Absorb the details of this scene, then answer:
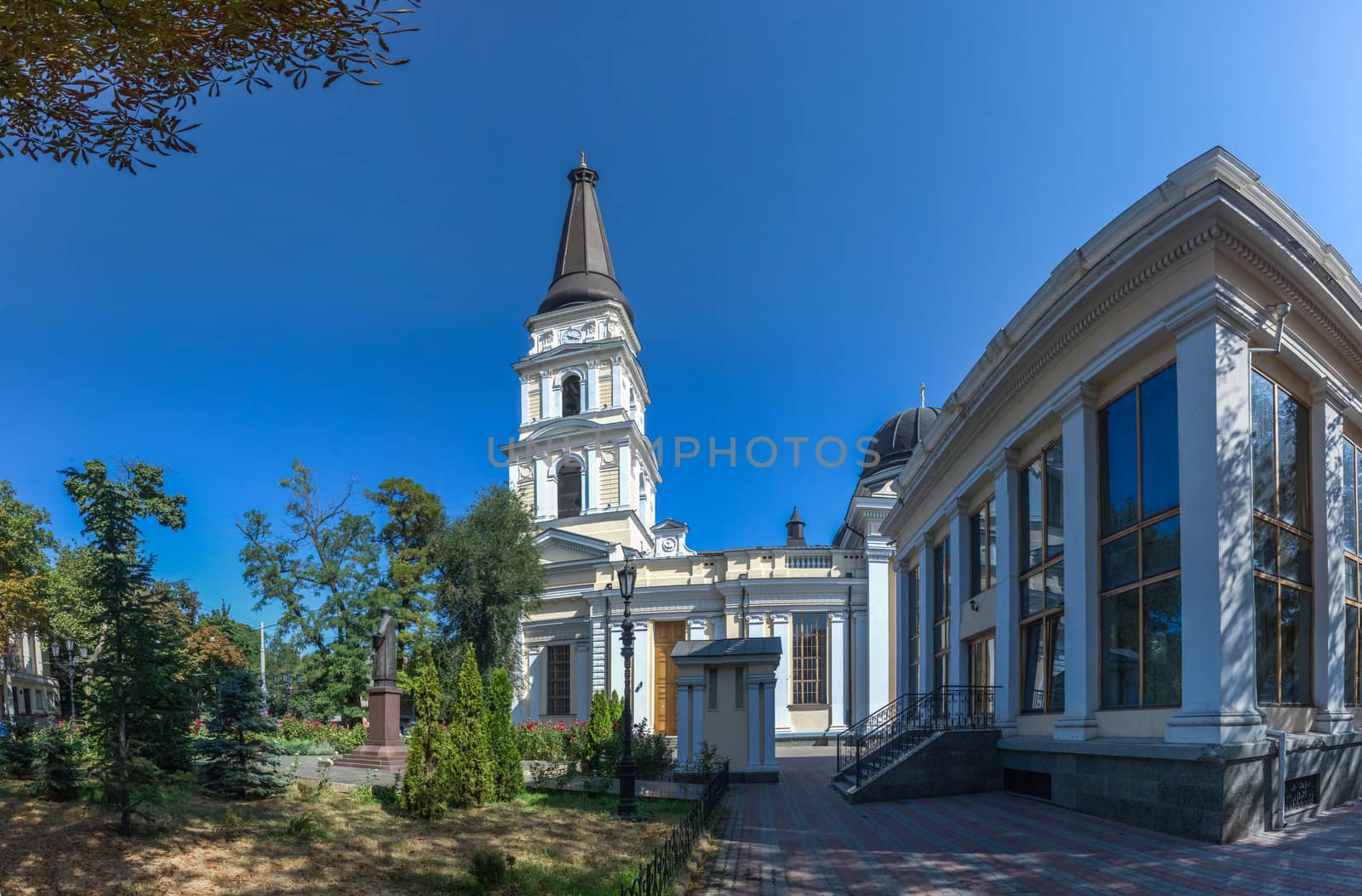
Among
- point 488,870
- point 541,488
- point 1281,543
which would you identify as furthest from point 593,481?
point 488,870

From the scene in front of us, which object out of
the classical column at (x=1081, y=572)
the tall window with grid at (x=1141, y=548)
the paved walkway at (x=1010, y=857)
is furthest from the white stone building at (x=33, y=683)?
the tall window with grid at (x=1141, y=548)

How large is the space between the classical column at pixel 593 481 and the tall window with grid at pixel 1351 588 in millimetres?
33553

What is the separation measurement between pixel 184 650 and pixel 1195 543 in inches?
553

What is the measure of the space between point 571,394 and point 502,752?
33.0 meters

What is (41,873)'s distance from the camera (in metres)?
8.86

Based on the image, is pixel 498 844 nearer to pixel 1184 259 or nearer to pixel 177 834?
pixel 177 834

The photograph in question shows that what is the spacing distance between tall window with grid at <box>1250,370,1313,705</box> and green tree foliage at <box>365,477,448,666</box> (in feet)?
92.5

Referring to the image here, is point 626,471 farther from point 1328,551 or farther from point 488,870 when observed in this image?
point 488,870

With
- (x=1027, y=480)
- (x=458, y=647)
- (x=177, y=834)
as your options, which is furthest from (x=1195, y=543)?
(x=458, y=647)

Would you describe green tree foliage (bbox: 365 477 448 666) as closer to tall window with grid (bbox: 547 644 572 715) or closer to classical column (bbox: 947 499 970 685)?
tall window with grid (bbox: 547 644 572 715)

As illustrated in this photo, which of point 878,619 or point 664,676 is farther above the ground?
point 878,619

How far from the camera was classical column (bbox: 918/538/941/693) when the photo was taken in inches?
953

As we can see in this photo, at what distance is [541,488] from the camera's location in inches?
1838

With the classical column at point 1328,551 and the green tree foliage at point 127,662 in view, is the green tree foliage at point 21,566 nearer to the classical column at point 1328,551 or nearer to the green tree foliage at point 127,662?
the green tree foliage at point 127,662
